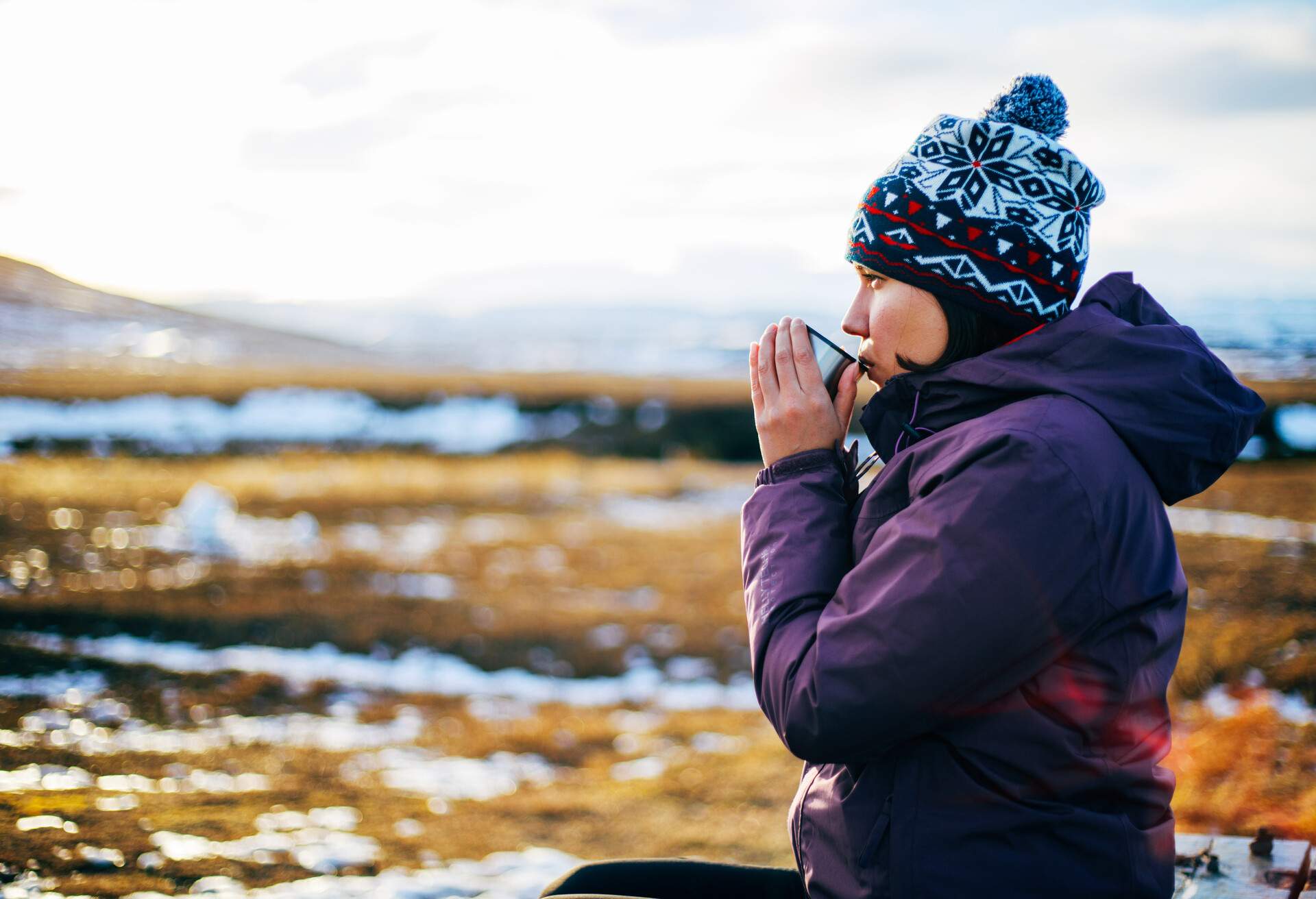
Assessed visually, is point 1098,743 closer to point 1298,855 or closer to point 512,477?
point 1298,855

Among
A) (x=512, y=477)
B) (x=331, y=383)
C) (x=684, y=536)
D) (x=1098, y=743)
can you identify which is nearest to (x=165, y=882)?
(x=1098, y=743)

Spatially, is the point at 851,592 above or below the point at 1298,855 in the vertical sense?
above

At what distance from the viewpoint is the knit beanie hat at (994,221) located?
158cm

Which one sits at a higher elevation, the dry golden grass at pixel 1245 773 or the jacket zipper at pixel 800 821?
the jacket zipper at pixel 800 821

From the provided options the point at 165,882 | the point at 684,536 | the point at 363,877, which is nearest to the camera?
the point at 165,882

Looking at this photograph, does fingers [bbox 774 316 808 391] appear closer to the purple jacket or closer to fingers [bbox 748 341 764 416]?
fingers [bbox 748 341 764 416]

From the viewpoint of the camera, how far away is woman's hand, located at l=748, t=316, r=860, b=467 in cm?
171

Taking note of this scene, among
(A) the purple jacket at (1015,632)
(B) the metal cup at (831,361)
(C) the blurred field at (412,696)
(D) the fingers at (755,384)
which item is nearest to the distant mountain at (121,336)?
(C) the blurred field at (412,696)

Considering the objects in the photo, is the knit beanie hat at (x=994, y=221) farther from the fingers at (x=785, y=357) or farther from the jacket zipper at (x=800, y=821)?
the jacket zipper at (x=800, y=821)

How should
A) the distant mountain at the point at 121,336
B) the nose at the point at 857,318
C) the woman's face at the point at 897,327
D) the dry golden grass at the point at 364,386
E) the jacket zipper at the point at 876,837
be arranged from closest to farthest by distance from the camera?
the jacket zipper at the point at 876,837 → the woman's face at the point at 897,327 → the nose at the point at 857,318 → the dry golden grass at the point at 364,386 → the distant mountain at the point at 121,336

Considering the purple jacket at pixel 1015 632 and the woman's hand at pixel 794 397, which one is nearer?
the purple jacket at pixel 1015 632

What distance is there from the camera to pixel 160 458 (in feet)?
65.6

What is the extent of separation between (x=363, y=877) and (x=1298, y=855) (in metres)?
3.39

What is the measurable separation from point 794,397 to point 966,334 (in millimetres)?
342
